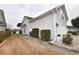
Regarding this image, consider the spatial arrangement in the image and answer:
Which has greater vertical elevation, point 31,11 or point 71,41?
point 31,11

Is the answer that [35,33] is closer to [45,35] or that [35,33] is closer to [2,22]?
[45,35]

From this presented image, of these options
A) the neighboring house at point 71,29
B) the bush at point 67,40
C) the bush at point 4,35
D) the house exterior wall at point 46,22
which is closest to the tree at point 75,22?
the neighboring house at point 71,29

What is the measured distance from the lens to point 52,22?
6.86 ft

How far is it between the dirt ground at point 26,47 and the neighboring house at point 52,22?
14 centimetres

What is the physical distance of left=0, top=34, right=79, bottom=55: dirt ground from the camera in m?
2.02

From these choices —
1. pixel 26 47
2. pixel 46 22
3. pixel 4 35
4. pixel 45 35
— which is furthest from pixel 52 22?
pixel 4 35

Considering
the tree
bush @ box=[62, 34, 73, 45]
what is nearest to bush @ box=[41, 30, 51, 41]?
bush @ box=[62, 34, 73, 45]

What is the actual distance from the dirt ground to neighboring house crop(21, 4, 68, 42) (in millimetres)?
135

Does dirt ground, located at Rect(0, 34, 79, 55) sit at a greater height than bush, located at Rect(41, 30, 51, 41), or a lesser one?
lesser

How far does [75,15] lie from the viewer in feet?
6.84

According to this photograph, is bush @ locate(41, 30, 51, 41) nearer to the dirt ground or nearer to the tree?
the dirt ground

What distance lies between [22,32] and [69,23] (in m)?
0.73
